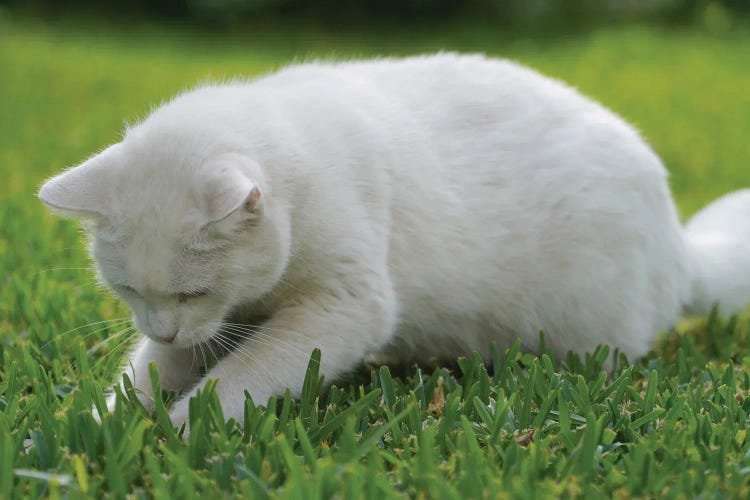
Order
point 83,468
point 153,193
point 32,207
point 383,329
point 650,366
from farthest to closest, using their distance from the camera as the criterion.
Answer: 1. point 32,207
2. point 650,366
3. point 383,329
4. point 153,193
5. point 83,468

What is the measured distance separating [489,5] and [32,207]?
996 centimetres

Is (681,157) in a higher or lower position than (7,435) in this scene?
higher

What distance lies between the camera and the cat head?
2646 millimetres

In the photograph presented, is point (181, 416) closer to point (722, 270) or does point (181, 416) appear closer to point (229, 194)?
point (229, 194)

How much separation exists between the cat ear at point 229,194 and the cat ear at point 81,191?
1.06ft

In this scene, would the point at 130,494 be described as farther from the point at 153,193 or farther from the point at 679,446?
the point at 679,446

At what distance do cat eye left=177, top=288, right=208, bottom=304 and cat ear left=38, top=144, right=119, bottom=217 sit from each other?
298 mm

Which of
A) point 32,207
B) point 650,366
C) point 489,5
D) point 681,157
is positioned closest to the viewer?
point 650,366

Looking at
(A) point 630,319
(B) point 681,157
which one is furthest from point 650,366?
(B) point 681,157

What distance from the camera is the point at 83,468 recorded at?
2217 millimetres

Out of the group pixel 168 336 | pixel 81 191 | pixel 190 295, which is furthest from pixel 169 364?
pixel 81 191

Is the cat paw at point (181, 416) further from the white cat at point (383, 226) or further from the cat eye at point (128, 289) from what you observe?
the cat eye at point (128, 289)

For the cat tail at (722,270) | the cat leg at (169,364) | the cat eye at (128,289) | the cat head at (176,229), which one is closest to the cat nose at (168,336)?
the cat head at (176,229)

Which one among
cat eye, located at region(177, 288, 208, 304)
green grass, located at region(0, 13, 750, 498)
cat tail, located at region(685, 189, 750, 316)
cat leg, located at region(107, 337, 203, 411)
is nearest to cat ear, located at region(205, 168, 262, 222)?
cat eye, located at region(177, 288, 208, 304)
